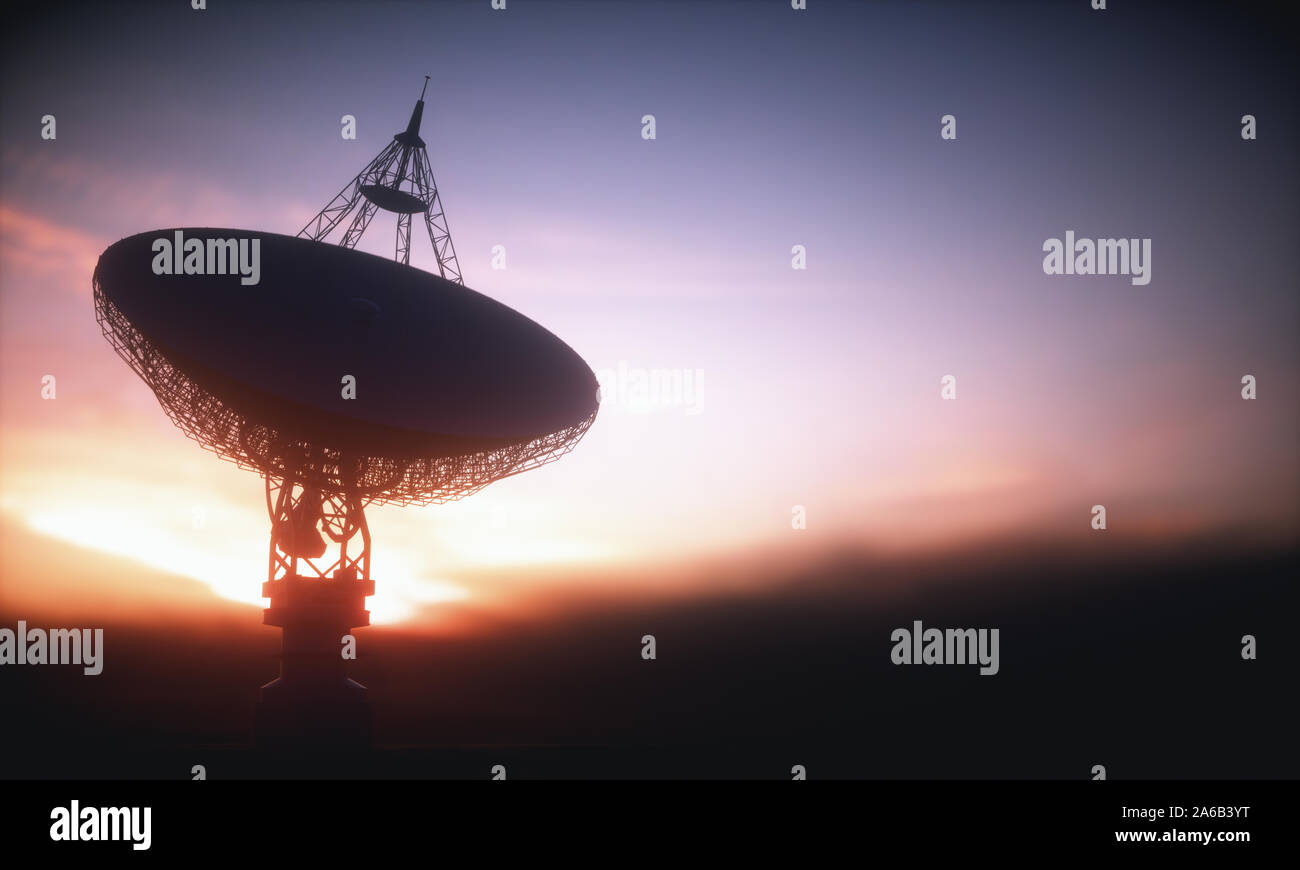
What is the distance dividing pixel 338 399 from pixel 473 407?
197 inches

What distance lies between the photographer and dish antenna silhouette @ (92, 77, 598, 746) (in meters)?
35.4

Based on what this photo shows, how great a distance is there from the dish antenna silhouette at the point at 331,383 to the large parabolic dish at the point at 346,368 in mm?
64

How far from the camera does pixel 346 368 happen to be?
3666 centimetres

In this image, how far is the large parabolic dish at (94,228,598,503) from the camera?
35156mm

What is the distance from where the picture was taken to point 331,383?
3591 cm

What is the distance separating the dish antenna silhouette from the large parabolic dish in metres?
0.06

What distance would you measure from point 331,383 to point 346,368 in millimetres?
973

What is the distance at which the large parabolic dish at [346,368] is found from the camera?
115ft

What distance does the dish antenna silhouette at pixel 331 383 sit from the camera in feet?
116
